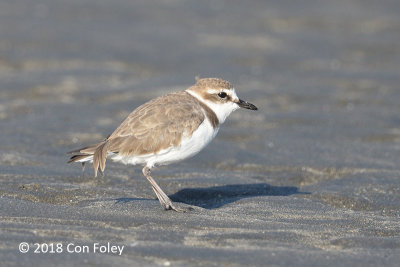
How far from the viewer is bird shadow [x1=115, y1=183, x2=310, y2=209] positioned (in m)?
7.00

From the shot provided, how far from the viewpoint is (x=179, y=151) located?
6188 mm

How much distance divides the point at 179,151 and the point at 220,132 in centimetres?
362

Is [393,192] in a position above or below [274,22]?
below

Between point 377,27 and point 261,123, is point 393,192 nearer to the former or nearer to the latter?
point 261,123

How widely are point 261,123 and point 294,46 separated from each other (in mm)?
3995

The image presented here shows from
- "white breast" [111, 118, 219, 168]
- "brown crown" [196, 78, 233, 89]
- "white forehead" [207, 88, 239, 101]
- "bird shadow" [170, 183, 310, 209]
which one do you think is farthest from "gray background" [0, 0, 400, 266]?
"brown crown" [196, 78, 233, 89]

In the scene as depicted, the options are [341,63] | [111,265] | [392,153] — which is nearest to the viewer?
[111,265]

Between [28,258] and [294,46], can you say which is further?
[294,46]

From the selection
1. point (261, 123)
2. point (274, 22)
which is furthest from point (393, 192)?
point (274, 22)

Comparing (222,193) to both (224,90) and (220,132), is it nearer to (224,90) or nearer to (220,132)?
(224,90)

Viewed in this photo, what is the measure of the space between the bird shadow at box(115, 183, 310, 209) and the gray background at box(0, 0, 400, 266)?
22 mm

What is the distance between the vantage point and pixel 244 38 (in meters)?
14.2

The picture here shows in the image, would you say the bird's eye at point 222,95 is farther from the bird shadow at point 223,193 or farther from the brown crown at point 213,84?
the bird shadow at point 223,193

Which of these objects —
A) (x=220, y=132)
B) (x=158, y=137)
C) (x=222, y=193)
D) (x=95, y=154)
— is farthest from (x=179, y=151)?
(x=220, y=132)
